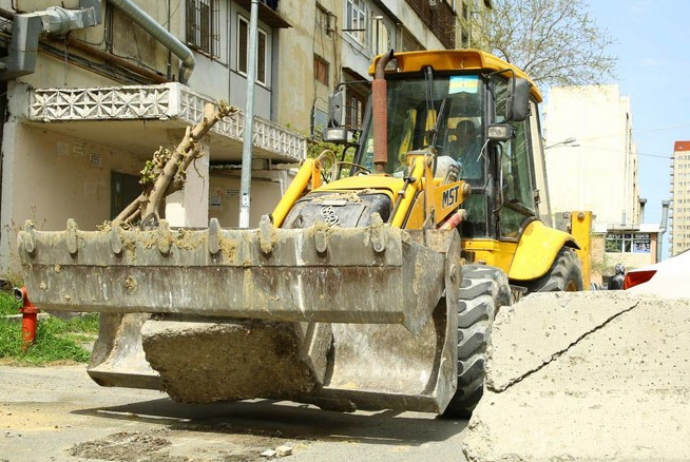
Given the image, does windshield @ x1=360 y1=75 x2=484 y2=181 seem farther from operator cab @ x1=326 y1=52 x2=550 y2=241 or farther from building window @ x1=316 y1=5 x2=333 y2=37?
building window @ x1=316 y1=5 x2=333 y2=37

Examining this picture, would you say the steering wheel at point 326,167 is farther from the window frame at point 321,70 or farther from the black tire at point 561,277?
the window frame at point 321,70

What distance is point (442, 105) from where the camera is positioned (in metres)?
8.84

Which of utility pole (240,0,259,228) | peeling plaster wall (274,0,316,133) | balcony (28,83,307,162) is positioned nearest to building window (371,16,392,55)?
peeling plaster wall (274,0,316,133)

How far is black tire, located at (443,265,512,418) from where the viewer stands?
6793mm

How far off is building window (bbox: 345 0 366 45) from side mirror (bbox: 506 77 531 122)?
74.6ft

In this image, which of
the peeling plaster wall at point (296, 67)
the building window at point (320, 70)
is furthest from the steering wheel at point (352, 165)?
the building window at point (320, 70)

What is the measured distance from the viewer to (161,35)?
19094 millimetres

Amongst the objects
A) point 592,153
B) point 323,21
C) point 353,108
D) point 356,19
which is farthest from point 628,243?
A: point 353,108

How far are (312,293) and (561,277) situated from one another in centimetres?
413

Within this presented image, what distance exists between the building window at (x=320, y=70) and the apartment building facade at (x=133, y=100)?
A: 37.6 inches

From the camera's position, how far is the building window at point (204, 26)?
843 inches

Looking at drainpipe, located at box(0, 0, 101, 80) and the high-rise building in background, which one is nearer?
drainpipe, located at box(0, 0, 101, 80)

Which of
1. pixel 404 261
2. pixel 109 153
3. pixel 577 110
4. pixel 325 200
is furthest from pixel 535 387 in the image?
pixel 577 110

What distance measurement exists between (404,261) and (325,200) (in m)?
1.81
